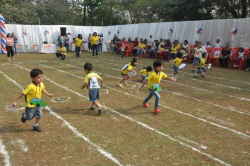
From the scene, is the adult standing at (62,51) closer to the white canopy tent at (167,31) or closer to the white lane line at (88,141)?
the white canopy tent at (167,31)

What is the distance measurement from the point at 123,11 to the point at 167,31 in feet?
69.1

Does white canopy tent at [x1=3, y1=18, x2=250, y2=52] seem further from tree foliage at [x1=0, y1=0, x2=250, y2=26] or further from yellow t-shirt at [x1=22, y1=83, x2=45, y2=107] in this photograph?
yellow t-shirt at [x1=22, y1=83, x2=45, y2=107]

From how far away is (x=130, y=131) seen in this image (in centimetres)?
447

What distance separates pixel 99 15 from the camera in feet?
144

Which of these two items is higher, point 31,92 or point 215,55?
point 215,55

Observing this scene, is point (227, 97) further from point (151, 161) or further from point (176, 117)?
point (151, 161)

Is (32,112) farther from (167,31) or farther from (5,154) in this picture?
(167,31)

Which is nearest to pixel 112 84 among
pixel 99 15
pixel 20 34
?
pixel 20 34

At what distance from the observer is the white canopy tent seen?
14.6m

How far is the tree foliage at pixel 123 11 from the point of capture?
2408 centimetres

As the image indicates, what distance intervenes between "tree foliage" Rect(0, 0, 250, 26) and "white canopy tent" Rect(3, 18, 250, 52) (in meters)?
4.35

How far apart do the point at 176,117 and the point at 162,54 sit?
12.9 m

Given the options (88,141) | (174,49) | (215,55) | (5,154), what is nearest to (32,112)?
(5,154)

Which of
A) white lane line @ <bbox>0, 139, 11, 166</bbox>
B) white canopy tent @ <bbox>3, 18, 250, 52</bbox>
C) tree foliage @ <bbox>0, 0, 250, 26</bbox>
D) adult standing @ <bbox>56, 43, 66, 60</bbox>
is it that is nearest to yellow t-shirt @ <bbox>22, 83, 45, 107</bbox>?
white lane line @ <bbox>0, 139, 11, 166</bbox>
